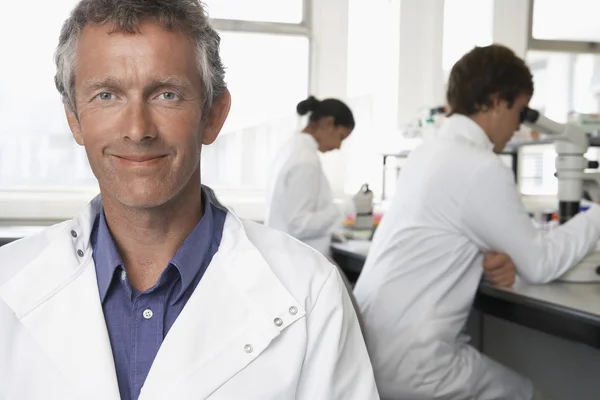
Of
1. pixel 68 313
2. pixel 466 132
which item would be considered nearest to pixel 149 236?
pixel 68 313

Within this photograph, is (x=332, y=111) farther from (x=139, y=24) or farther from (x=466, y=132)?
(x=139, y=24)

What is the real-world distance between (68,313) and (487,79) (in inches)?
57.4

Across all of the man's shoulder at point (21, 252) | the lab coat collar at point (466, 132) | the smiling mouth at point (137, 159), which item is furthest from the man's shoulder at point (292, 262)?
the lab coat collar at point (466, 132)

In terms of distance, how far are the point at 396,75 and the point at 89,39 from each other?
3.93 metres

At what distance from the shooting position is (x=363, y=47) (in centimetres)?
488

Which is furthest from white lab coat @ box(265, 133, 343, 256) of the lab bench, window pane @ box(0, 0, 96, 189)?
window pane @ box(0, 0, 96, 189)

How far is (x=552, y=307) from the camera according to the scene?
67.6 inches

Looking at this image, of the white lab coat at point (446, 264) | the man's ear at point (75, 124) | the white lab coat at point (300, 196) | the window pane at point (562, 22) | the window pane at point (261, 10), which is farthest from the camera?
the window pane at point (261, 10)

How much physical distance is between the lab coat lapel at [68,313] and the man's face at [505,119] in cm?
140

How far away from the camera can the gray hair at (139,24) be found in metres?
1.06

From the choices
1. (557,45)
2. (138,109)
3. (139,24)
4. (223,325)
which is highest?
(557,45)

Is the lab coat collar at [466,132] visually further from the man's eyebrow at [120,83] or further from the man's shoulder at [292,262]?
the man's eyebrow at [120,83]

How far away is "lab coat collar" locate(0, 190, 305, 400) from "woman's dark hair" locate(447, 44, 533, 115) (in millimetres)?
1196

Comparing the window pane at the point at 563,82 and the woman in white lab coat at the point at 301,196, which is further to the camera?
the window pane at the point at 563,82
